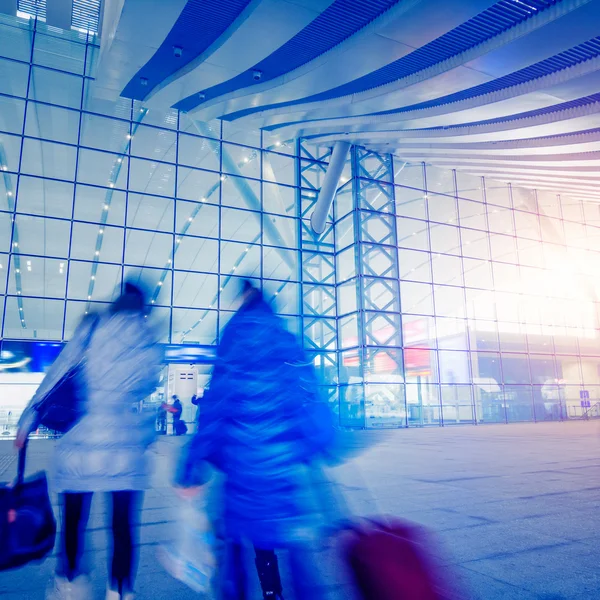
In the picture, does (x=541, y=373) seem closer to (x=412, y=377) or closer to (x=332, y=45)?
(x=412, y=377)

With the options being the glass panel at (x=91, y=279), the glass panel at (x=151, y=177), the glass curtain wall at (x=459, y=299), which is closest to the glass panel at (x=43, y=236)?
the glass panel at (x=91, y=279)

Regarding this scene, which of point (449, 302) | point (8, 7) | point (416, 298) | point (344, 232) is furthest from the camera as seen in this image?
point (449, 302)

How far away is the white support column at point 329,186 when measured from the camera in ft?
64.1

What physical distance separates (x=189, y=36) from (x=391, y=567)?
13.7 metres

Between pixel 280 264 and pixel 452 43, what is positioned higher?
pixel 452 43

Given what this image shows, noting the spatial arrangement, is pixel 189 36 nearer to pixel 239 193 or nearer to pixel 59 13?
pixel 59 13

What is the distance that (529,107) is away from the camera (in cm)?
1342

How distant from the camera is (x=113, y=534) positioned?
254 cm

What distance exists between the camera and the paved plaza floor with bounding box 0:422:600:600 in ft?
9.36

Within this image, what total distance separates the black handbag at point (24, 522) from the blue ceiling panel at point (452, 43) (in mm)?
11989

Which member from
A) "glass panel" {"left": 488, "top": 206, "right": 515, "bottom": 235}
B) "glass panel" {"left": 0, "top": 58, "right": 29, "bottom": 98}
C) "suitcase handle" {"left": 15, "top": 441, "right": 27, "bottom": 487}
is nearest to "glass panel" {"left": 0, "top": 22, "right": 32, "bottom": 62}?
"glass panel" {"left": 0, "top": 58, "right": 29, "bottom": 98}

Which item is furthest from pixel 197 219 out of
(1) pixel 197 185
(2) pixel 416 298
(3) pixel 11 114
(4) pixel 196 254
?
(2) pixel 416 298

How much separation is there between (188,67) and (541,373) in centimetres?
2141

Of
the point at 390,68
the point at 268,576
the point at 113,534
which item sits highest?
the point at 390,68
